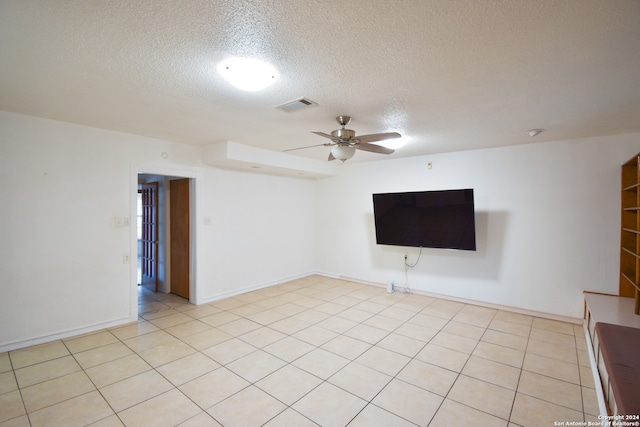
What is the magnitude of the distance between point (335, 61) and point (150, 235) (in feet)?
17.3

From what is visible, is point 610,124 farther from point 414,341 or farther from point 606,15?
point 414,341

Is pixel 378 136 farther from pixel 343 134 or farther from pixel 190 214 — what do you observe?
pixel 190 214

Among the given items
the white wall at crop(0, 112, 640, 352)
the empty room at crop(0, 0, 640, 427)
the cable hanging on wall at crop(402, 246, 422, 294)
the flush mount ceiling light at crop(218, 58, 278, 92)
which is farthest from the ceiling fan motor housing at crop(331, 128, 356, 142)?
the cable hanging on wall at crop(402, 246, 422, 294)

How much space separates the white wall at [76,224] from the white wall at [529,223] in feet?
10.2

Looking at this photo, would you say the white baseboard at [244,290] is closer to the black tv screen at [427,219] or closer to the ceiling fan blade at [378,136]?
the black tv screen at [427,219]

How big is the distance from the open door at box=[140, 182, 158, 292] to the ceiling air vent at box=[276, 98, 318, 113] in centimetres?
379

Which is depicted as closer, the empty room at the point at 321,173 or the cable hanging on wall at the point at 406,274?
the empty room at the point at 321,173

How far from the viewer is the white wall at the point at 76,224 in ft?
9.61

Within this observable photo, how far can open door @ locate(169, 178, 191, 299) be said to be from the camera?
182 inches

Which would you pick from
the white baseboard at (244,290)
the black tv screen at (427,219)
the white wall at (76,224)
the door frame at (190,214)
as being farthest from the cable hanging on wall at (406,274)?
the door frame at (190,214)

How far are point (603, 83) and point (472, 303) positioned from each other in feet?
10.9

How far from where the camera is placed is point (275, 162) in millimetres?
4590

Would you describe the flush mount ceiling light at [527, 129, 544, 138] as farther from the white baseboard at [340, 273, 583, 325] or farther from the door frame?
the door frame

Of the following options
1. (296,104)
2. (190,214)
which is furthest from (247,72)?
(190,214)
